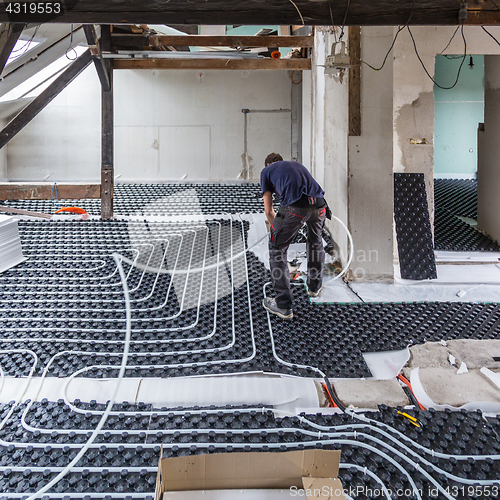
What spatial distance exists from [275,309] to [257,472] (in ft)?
8.84

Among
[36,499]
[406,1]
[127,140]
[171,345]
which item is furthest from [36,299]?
[127,140]

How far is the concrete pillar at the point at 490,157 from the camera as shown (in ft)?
25.7

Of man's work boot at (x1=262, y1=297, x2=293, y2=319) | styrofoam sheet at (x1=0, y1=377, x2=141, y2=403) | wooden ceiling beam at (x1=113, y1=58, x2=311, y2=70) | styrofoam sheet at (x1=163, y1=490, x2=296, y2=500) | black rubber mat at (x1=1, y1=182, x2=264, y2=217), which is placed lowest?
styrofoam sheet at (x1=0, y1=377, x2=141, y2=403)

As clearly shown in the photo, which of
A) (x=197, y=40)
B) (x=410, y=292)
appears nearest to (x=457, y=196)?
(x=410, y=292)

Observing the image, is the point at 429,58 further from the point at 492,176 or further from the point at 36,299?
the point at 36,299

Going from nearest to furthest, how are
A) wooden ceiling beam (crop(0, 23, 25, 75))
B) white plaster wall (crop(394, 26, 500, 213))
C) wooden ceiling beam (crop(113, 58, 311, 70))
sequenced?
wooden ceiling beam (crop(0, 23, 25, 75)) → white plaster wall (crop(394, 26, 500, 213)) → wooden ceiling beam (crop(113, 58, 311, 70))

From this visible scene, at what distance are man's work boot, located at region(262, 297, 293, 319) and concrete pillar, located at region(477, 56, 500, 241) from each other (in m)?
4.73

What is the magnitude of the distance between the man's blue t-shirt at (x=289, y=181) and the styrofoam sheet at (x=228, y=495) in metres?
2.92

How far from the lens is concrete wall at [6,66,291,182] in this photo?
12227mm

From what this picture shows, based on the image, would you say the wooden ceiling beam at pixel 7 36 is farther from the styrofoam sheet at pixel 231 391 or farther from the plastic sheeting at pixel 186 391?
the styrofoam sheet at pixel 231 391

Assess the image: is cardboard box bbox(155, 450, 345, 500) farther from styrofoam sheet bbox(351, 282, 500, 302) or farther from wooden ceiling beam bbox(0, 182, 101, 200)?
wooden ceiling beam bbox(0, 182, 101, 200)

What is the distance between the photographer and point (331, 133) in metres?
6.99

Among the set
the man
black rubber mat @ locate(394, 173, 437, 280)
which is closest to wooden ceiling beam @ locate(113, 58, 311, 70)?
black rubber mat @ locate(394, 173, 437, 280)

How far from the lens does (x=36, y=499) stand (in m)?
2.41
